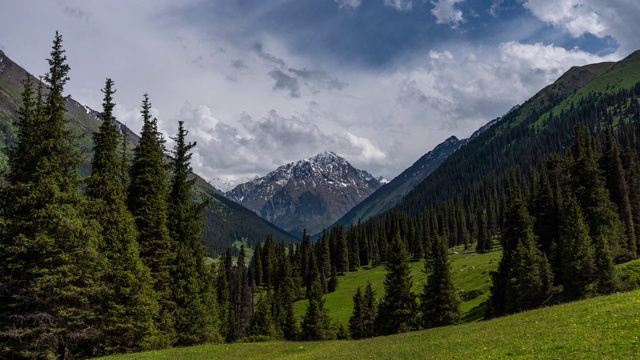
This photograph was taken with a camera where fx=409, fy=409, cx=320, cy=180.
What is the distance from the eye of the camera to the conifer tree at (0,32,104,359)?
29.0 metres

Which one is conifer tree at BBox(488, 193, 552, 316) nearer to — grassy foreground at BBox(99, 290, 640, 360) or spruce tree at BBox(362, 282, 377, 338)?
spruce tree at BBox(362, 282, 377, 338)

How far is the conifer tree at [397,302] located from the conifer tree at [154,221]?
33248 mm

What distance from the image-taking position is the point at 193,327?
146ft

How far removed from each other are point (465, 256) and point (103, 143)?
378ft

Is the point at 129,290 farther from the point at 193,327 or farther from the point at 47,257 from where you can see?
the point at 193,327

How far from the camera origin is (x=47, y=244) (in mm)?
29625

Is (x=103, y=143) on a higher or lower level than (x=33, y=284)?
higher

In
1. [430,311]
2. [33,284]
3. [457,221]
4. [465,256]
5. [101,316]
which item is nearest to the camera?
[33,284]

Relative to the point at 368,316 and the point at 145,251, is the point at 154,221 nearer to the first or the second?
the point at 145,251

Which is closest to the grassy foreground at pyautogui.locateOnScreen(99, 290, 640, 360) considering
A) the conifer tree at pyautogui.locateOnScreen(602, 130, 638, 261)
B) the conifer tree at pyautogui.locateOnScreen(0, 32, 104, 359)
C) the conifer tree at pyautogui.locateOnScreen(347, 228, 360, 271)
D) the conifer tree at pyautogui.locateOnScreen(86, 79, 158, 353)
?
the conifer tree at pyautogui.locateOnScreen(86, 79, 158, 353)

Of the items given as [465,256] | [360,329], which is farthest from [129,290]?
[465,256]

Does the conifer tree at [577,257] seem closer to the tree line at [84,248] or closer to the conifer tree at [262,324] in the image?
the tree line at [84,248]

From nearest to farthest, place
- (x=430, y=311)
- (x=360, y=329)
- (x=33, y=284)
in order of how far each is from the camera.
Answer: (x=33, y=284)
(x=430, y=311)
(x=360, y=329)

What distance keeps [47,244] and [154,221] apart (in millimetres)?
13325
